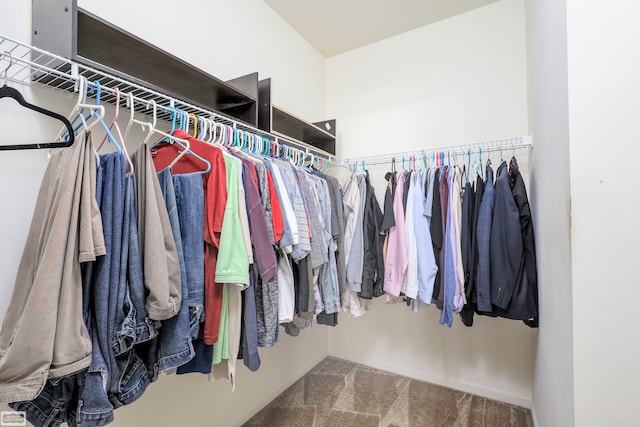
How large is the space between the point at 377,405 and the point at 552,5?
2273mm

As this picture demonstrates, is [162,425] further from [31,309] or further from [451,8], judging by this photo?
[451,8]

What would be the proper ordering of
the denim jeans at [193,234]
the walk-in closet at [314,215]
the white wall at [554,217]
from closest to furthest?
the walk-in closet at [314,215] → the white wall at [554,217] → the denim jeans at [193,234]

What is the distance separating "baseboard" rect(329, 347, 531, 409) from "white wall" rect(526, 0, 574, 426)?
2.25ft

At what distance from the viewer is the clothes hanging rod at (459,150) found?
176 centimetres

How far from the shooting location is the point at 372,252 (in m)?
1.85

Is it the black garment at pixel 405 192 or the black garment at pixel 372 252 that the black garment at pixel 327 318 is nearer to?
the black garment at pixel 372 252

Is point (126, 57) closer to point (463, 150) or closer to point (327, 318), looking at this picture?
point (327, 318)

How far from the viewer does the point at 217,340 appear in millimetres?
1002

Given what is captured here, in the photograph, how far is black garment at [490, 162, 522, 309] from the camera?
1456 millimetres

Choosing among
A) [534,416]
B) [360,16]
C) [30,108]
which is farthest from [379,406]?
[360,16]

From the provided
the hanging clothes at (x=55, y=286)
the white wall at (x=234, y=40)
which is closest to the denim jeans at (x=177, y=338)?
the hanging clothes at (x=55, y=286)

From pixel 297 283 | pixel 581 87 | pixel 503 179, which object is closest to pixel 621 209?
pixel 581 87

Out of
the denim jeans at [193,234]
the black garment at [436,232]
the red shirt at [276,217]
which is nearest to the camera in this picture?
the denim jeans at [193,234]

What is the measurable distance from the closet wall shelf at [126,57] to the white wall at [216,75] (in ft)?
0.50
